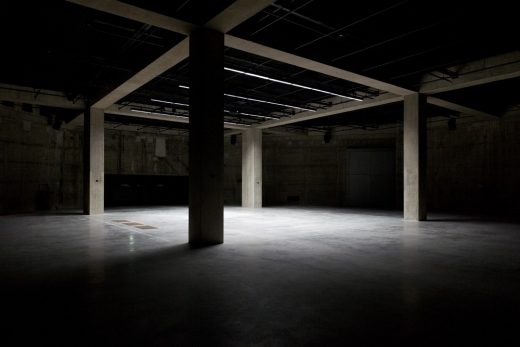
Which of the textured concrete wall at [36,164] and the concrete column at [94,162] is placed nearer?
the textured concrete wall at [36,164]

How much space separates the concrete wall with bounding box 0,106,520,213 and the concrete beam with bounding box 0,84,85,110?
1.36m

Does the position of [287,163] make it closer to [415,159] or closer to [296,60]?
[415,159]

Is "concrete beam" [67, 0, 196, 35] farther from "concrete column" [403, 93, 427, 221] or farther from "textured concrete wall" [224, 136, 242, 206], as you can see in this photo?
"textured concrete wall" [224, 136, 242, 206]

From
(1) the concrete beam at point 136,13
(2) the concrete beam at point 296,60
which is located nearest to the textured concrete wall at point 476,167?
(2) the concrete beam at point 296,60

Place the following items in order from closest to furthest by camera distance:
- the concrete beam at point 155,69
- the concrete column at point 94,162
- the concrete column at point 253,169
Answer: the concrete beam at point 155,69, the concrete column at point 94,162, the concrete column at point 253,169

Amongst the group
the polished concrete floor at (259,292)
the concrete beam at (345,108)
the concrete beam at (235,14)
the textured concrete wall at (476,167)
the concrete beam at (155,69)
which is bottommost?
the polished concrete floor at (259,292)

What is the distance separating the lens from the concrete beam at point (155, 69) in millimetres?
9273

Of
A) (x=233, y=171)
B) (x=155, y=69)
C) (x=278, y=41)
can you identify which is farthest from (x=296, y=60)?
(x=233, y=171)

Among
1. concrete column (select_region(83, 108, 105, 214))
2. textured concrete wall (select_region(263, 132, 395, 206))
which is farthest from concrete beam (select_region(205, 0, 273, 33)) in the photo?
textured concrete wall (select_region(263, 132, 395, 206))

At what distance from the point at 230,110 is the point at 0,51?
1006 cm

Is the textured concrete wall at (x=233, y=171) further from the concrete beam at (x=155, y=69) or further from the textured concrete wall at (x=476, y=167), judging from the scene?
the textured concrete wall at (x=476, y=167)

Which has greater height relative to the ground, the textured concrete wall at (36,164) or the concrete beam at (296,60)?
the concrete beam at (296,60)

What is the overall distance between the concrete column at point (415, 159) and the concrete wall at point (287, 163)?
6999 millimetres

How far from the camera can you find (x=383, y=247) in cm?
785
